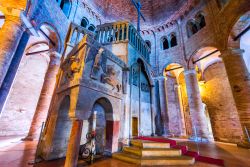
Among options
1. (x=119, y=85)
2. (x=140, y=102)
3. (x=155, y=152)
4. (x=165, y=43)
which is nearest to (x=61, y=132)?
(x=119, y=85)

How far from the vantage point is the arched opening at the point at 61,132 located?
501 cm

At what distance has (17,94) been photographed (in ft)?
37.5

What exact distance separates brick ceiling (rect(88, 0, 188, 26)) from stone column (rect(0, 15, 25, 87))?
1161 centimetres

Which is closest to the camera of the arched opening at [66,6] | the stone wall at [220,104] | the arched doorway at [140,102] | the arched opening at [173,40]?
the arched doorway at [140,102]

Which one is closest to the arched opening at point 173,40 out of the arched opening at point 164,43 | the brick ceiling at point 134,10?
the arched opening at point 164,43

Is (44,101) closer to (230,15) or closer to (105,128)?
(105,128)

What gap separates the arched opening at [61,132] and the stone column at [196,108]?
9526 millimetres

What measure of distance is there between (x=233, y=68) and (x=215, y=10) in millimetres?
5501

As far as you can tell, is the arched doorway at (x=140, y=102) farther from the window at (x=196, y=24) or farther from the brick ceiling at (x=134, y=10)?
the brick ceiling at (x=134, y=10)

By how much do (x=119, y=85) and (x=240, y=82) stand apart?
8.02 metres

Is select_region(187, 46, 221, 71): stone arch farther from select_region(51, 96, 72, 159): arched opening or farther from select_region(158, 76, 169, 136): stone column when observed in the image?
select_region(51, 96, 72, 159): arched opening

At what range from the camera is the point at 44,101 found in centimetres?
923

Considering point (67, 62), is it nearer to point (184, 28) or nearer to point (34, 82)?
point (34, 82)

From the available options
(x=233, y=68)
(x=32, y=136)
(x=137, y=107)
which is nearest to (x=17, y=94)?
(x=32, y=136)
